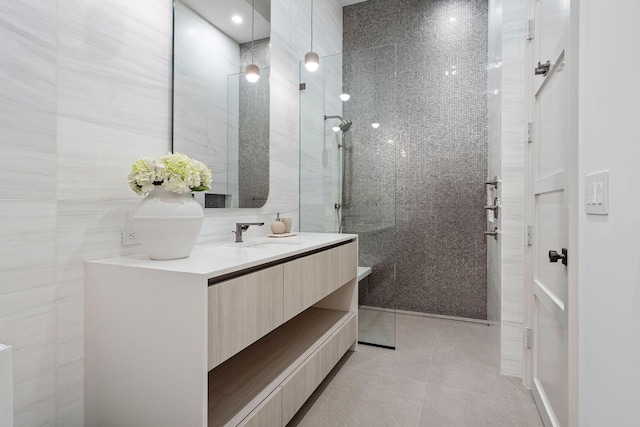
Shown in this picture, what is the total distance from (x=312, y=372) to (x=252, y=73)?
1788 millimetres

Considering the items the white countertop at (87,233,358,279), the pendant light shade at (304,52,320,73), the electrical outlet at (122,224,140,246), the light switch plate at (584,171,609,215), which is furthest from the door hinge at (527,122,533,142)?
the electrical outlet at (122,224,140,246)

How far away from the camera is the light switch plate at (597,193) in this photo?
0.88 m

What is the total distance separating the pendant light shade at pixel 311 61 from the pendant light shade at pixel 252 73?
62 centimetres

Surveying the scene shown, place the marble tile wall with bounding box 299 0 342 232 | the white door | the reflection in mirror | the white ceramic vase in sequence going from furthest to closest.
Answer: the marble tile wall with bounding box 299 0 342 232 → the reflection in mirror → the white door → the white ceramic vase

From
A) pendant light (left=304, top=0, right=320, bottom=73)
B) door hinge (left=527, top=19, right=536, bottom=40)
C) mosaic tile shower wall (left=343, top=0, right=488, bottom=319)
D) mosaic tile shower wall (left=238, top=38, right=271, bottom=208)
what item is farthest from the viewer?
Result: mosaic tile shower wall (left=343, top=0, right=488, bottom=319)

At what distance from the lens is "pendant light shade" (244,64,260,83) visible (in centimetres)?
205

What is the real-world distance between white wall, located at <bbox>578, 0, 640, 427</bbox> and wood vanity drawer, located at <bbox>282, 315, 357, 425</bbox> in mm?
1086

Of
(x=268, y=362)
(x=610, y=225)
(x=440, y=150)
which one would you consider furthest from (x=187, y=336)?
(x=440, y=150)

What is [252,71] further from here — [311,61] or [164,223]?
[164,223]

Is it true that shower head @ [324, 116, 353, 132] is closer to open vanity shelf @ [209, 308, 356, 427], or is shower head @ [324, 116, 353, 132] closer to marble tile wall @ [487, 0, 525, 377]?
marble tile wall @ [487, 0, 525, 377]

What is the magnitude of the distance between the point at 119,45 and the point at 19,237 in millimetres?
801

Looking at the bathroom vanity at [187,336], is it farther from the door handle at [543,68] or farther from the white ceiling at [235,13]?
the door handle at [543,68]

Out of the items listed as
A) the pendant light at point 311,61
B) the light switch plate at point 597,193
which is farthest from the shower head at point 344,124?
the light switch plate at point 597,193

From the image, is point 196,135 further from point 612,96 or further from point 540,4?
point 540,4
